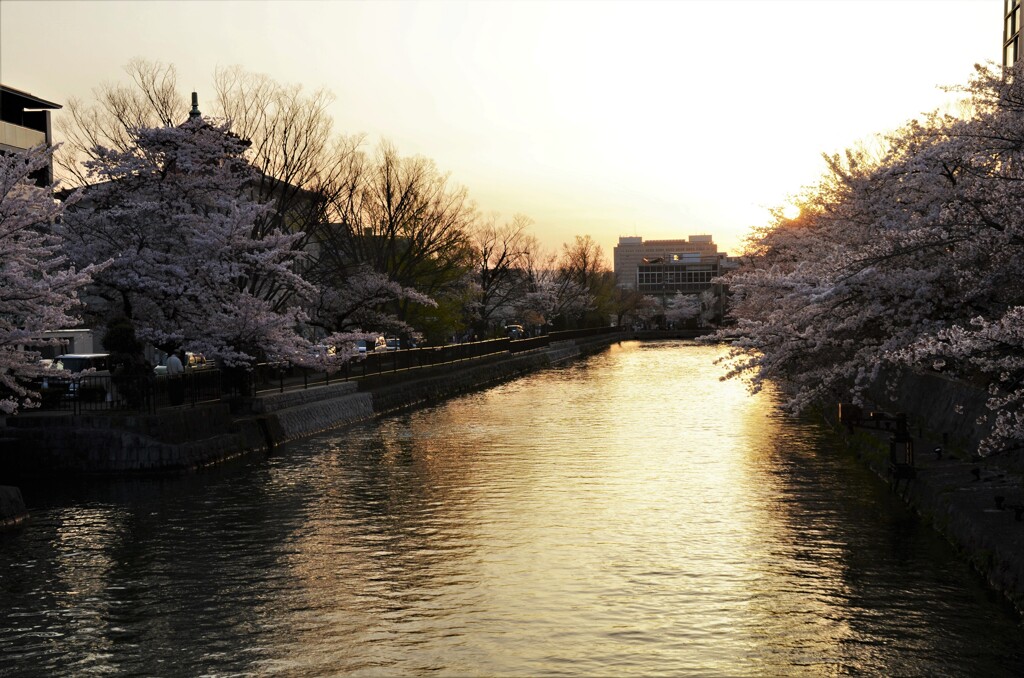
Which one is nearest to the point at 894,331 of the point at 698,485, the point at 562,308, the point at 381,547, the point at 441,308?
the point at 698,485

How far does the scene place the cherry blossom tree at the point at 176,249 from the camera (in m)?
33.1

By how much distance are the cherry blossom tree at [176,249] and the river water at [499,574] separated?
16.9 ft

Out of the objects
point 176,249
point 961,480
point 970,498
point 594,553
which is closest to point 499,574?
point 594,553

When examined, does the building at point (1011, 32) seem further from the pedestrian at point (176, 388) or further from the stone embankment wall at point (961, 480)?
the pedestrian at point (176, 388)

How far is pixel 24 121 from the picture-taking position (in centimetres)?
7400

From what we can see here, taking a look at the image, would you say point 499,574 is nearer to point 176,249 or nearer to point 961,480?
point 961,480

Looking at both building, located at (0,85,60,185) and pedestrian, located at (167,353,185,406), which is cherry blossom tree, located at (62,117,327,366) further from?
building, located at (0,85,60,185)

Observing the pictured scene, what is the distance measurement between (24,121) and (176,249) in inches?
1878

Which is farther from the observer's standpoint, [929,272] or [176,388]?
[176,388]

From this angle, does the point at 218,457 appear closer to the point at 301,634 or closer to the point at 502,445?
the point at 502,445

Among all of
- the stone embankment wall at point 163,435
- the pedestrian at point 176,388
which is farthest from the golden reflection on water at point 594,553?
the pedestrian at point 176,388

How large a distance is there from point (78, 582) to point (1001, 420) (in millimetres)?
14101

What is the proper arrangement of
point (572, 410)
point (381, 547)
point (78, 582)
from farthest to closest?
point (572, 410)
point (381, 547)
point (78, 582)

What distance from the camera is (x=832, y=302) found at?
23156 mm
